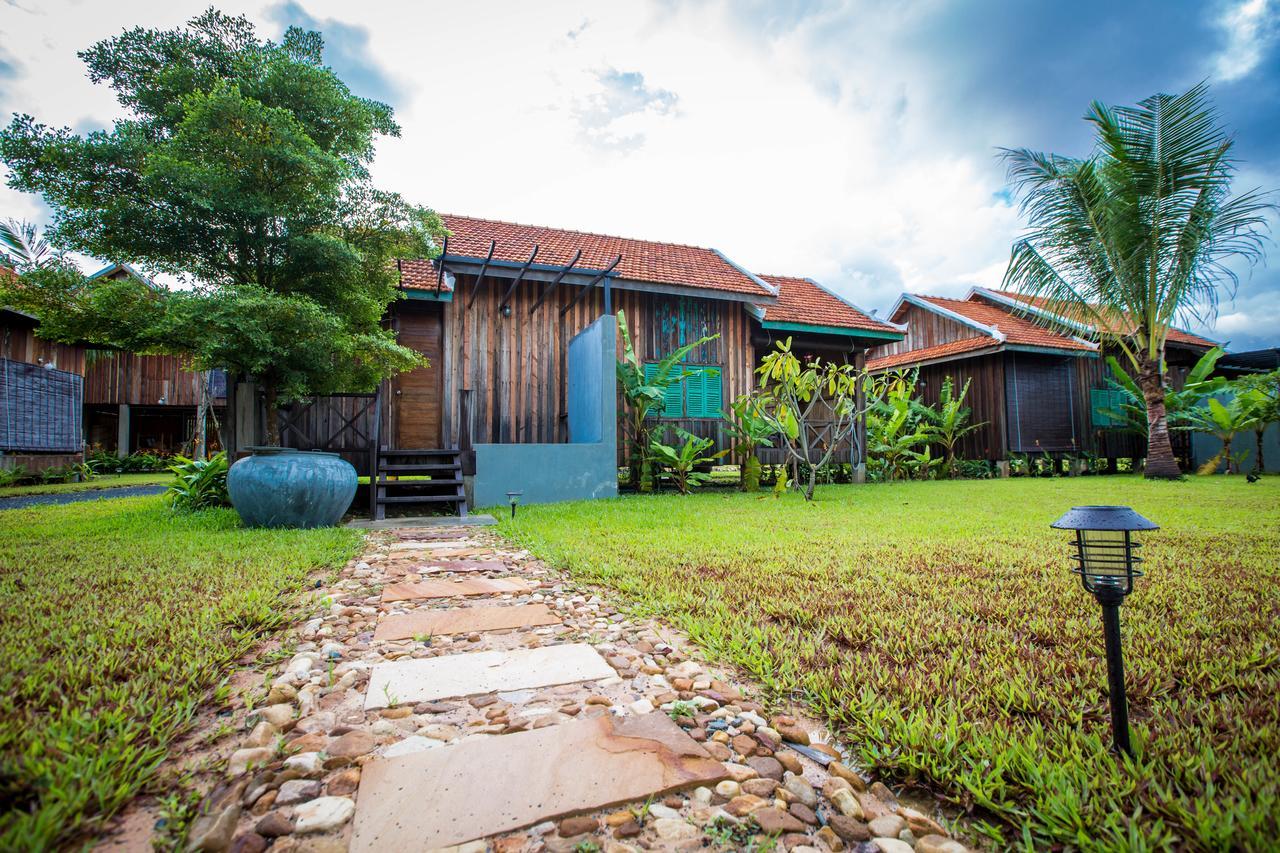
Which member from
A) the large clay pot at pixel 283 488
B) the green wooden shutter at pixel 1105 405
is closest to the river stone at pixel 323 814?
the large clay pot at pixel 283 488

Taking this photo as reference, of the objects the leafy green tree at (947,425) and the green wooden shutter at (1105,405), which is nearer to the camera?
the leafy green tree at (947,425)

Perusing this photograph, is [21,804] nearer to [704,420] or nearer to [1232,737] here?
[1232,737]

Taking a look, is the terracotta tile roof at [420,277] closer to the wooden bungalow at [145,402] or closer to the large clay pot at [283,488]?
the large clay pot at [283,488]

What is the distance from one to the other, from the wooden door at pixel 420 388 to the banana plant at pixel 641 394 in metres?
2.95

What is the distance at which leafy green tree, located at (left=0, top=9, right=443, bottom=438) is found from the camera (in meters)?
5.17

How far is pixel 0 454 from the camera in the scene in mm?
10750

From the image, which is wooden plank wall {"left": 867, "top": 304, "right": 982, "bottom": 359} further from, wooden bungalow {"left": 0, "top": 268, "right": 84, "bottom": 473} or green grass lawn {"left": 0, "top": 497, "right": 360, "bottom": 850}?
wooden bungalow {"left": 0, "top": 268, "right": 84, "bottom": 473}

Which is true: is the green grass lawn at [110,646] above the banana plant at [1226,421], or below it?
below

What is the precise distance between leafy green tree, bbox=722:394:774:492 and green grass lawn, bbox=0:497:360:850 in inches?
263

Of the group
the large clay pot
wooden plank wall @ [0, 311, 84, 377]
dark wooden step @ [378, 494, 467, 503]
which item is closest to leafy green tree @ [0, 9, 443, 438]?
the large clay pot

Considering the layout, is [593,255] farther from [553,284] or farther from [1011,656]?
[1011,656]

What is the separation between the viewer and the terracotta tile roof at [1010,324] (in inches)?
553

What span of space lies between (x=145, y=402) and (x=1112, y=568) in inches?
951

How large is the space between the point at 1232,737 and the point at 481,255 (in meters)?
8.86
